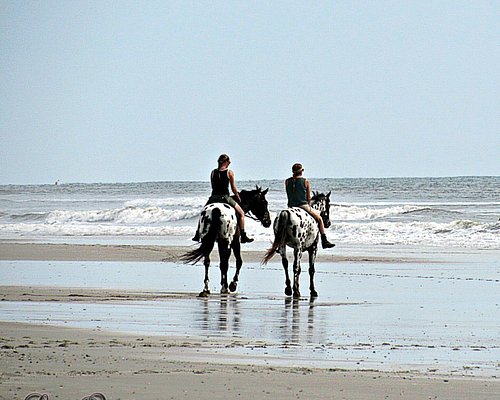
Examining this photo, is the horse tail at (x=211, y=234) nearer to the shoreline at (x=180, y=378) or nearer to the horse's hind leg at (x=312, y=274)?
the horse's hind leg at (x=312, y=274)

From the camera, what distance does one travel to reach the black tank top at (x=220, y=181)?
1537 cm

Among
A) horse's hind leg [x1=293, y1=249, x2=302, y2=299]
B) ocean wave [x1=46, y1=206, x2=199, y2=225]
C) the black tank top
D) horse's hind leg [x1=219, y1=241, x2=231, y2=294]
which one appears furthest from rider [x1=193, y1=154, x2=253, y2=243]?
ocean wave [x1=46, y1=206, x2=199, y2=225]

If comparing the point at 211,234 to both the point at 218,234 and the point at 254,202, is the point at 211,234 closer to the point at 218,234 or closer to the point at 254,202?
the point at 218,234

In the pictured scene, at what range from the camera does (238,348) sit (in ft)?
30.2

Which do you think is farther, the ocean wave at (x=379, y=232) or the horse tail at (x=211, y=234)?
the ocean wave at (x=379, y=232)

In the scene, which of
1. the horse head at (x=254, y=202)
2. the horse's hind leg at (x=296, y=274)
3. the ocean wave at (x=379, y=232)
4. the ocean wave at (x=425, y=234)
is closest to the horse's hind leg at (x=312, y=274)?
the horse's hind leg at (x=296, y=274)

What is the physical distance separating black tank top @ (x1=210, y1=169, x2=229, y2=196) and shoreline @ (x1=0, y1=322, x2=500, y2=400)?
6443 mm

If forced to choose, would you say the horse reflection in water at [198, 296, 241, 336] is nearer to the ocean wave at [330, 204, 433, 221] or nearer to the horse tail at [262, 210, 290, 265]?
the horse tail at [262, 210, 290, 265]

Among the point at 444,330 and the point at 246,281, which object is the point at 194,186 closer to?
the point at 246,281

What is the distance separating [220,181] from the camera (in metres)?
15.4

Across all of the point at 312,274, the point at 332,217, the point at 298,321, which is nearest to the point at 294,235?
the point at 312,274

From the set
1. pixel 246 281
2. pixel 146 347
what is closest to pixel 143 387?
pixel 146 347

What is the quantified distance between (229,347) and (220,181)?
6355mm

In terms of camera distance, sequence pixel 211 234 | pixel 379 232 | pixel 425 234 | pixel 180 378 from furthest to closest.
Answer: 1. pixel 379 232
2. pixel 425 234
3. pixel 211 234
4. pixel 180 378
